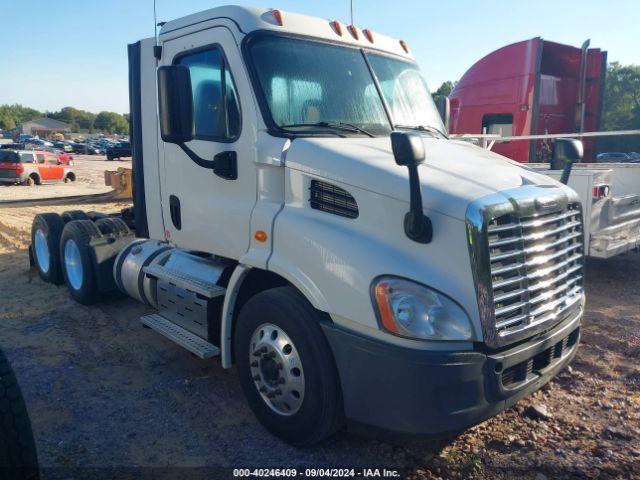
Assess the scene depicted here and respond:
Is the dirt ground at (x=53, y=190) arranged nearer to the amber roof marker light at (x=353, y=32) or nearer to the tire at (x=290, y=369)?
the amber roof marker light at (x=353, y=32)

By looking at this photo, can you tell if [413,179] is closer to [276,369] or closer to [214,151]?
[276,369]

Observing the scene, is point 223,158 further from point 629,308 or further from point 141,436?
point 629,308

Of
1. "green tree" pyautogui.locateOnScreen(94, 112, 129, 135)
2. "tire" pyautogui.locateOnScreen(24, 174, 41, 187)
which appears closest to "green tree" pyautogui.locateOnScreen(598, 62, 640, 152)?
"tire" pyautogui.locateOnScreen(24, 174, 41, 187)

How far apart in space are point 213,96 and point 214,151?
403 mm

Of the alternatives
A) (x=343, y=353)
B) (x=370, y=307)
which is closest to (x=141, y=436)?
A: (x=343, y=353)

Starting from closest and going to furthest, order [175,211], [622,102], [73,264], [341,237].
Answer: [341,237] → [175,211] → [73,264] → [622,102]

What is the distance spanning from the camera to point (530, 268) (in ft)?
9.88

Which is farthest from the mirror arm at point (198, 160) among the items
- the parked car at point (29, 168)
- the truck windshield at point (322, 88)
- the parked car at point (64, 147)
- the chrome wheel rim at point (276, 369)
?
the parked car at point (64, 147)

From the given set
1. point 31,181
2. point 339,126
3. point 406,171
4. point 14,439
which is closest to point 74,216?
point 339,126

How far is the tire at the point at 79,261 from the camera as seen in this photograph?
623cm

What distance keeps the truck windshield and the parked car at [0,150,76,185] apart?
2294 centimetres

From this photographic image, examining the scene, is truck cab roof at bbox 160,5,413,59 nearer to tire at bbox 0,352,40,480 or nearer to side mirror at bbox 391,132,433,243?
side mirror at bbox 391,132,433,243

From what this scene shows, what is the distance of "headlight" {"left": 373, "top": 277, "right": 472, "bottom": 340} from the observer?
2729 mm

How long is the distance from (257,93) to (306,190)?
30.6 inches
